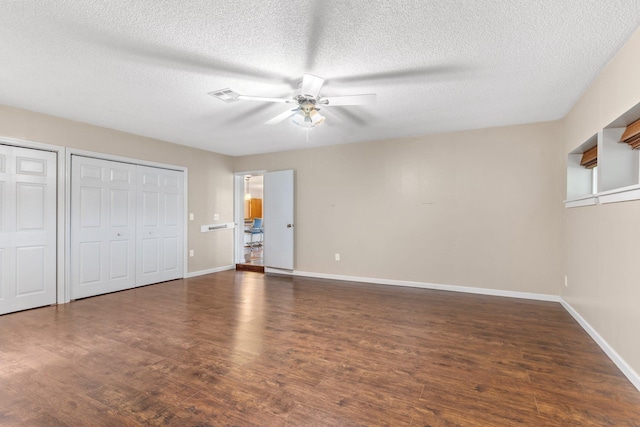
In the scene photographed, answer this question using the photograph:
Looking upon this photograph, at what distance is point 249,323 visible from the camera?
334 cm

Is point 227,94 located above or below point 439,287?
above

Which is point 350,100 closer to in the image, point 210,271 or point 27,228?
point 27,228

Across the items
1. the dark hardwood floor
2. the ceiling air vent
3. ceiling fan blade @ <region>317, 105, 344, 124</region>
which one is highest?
ceiling fan blade @ <region>317, 105, 344, 124</region>

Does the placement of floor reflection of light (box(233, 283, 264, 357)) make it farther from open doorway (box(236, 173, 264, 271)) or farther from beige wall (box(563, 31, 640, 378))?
open doorway (box(236, 173, 264, 271))

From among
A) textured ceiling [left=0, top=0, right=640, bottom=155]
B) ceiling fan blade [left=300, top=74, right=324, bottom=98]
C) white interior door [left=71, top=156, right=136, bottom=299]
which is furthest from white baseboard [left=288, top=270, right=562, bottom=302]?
ceiling fan blade [left=300, top=74, right=324, bottom=98]

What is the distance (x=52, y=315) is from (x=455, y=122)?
18.0 ft

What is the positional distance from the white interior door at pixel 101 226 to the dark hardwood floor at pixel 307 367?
25.6 inches

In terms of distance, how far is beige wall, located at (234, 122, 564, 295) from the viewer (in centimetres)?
422

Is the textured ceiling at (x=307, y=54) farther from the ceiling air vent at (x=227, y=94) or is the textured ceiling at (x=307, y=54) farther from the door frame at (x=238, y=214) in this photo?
the door frame at (x=238, y=214)

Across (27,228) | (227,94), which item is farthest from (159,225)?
(227,94)

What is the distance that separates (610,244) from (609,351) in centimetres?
85

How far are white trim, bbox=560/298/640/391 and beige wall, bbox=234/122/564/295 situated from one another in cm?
95

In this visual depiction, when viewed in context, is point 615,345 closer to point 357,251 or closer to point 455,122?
point 455,122

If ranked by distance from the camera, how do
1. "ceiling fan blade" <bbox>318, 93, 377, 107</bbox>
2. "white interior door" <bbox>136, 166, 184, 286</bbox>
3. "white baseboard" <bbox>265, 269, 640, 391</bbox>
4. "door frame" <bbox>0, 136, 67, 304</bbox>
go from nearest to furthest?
"white baseboard" <bbox>265, 269, 640, 391</bbox> → "ceiling fan blade" <bbox>318, 93, 377, 107</bbox> → "door frame" <bbox>0, 136, 67, 304</bbox> → "white interior door" <bbox>136, 166, 184, 286</bbox>
